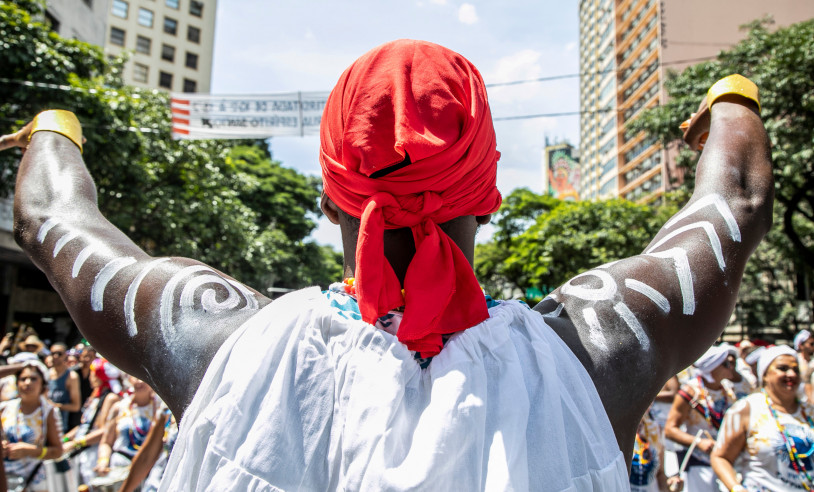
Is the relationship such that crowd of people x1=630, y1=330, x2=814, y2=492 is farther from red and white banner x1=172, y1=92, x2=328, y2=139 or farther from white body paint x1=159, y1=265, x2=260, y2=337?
red and white banner x1=172, y1=92, x2=328, y2=139

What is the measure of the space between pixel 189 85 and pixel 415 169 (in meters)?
42.9

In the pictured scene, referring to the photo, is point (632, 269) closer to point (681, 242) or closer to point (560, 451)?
point (681, 242)

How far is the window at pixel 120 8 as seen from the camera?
3741 cm

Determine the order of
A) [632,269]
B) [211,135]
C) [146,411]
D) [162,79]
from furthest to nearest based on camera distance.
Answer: [162,79]
[211,135]
[146,411]
[632,269]

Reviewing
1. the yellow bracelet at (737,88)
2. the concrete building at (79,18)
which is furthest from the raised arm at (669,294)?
the concrete building at (79,18)

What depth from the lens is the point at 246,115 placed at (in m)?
10.4

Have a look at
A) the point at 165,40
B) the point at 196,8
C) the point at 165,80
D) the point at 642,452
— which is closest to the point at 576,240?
the point at 642,452

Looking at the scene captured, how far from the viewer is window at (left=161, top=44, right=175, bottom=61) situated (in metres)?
38.8

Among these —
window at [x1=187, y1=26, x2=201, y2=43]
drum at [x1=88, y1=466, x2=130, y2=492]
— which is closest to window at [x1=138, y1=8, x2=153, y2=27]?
window at [x1=187, y1=26, x2=201, y2=43]

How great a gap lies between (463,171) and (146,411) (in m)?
5.16

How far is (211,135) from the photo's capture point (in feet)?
34.4

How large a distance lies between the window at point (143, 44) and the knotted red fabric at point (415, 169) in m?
41.9

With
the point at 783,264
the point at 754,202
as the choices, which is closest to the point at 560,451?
the point at 754,202

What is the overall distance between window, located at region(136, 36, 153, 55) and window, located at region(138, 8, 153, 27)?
95cm
